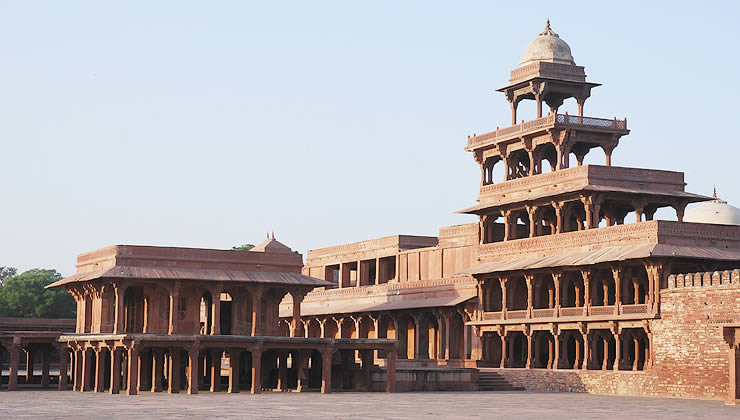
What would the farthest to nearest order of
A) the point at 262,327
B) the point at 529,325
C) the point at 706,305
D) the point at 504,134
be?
the point at 504,134 → the point at 529,325 → the point at 262,327 → the point at 706,305

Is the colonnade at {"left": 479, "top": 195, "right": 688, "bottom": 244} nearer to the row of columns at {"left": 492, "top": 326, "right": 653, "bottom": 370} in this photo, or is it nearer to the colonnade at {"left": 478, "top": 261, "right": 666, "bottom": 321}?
the colonnade at {"left": 478, "top": 261, "right": 666, "bottom": 321}

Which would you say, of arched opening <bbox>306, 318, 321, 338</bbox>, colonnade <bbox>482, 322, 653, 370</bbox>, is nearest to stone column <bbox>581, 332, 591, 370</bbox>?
colonnade <bbox>482, 322, 653, 370</bbox>

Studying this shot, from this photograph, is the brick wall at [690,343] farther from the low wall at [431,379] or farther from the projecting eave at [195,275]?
the projecting eave at [195,275]

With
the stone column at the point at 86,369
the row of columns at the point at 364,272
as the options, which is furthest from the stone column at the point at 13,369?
the row of columns at the point at 364,272

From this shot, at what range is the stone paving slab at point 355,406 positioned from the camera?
3816 centimetres

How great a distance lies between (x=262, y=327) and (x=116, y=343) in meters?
9.53

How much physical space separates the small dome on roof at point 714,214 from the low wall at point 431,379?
2090 cm

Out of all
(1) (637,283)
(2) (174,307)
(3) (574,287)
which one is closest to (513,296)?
(3) (574,287)

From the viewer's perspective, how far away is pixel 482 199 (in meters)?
72.4

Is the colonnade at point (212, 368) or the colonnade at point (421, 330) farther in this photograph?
the colonnade at point (421, 330)

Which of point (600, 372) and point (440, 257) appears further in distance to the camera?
point (440, 257)

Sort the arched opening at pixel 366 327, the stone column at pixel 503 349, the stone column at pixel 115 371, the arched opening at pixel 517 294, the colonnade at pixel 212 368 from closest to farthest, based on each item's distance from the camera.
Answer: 1. the stone column at pixel 115 371
2. the colonnade at pixel 212 368
3. the stone column at pixel 503 349
4. the arched opening at pixel 517 294
5. the arched opening at pixel 366 327

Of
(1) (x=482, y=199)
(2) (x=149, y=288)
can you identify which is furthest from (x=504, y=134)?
(2) (x=149, y=288)

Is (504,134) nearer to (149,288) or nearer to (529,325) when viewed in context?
(529,325)
